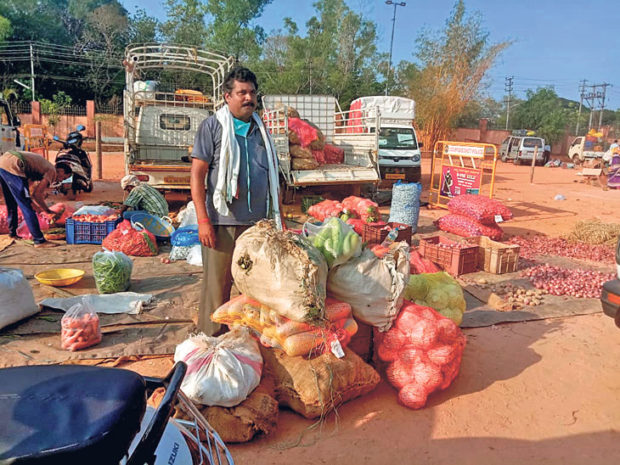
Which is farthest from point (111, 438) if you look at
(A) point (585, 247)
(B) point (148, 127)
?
(B) point (148, 127)

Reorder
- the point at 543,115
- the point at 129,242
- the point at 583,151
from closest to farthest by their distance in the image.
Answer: the point at 129,242
the point at 583,151
the point at 543,115

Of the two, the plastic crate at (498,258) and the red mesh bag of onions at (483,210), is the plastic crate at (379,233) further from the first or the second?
the red mesh bag of onions at (483,210)

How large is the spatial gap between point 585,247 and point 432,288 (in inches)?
207

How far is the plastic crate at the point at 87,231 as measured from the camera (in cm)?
680

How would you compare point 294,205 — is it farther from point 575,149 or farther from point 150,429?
point 575,149

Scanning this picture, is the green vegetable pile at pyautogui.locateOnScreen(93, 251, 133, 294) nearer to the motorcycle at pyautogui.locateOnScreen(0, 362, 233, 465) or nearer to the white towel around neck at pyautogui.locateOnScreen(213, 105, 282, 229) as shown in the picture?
the white towel around neck at pyautogui.locateOnScreen(213, 105, 282, 229)

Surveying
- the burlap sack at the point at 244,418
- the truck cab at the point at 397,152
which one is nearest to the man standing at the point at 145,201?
the burlap sack at the point at 244,418

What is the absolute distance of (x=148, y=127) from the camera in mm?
10227

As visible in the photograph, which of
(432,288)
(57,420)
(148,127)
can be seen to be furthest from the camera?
(148,127)

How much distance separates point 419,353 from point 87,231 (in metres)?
5.57

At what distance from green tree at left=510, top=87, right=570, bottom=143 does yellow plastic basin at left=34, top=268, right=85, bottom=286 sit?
39.0 m

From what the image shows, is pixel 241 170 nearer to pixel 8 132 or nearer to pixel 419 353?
pixel 419 353

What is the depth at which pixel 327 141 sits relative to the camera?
12.2m

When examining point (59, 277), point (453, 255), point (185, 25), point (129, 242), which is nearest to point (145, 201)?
point (129, 242)
